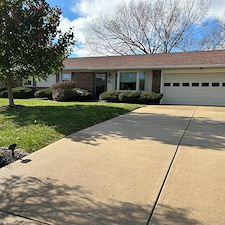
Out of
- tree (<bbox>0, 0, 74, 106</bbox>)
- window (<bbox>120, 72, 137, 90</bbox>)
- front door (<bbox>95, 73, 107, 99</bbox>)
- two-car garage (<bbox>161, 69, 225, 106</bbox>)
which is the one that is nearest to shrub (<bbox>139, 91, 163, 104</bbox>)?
two-car garage (<bbox>161, 69, 225, 106</bbox>)

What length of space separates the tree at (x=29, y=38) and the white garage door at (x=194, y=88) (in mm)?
8260

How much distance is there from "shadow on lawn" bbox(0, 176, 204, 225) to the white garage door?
1316cm

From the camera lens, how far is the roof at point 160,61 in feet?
46.3

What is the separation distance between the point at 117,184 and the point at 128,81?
1364cm

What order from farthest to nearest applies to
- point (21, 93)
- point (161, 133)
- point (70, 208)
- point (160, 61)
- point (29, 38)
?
point (21, 93) → point (160, 61) → point (29, 38) → point (161, 133) → point (70, 208)

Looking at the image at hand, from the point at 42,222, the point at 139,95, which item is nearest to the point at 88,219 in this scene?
the point at 42,222

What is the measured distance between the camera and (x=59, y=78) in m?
18.8

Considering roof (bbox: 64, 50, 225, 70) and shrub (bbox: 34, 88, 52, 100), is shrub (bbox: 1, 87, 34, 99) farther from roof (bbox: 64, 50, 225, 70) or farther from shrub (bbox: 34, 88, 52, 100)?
roof (bbox: 64, 50, 225, 70)

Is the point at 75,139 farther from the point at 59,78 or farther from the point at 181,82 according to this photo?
the point at 59,78

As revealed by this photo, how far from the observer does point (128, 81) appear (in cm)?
1594

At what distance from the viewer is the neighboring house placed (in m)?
13.7

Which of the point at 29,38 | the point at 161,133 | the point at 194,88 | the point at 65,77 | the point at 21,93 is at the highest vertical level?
the point at 29,38

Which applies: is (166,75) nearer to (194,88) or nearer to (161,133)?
(194,88)

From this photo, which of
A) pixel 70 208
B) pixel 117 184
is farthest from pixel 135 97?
pixel 70 208
